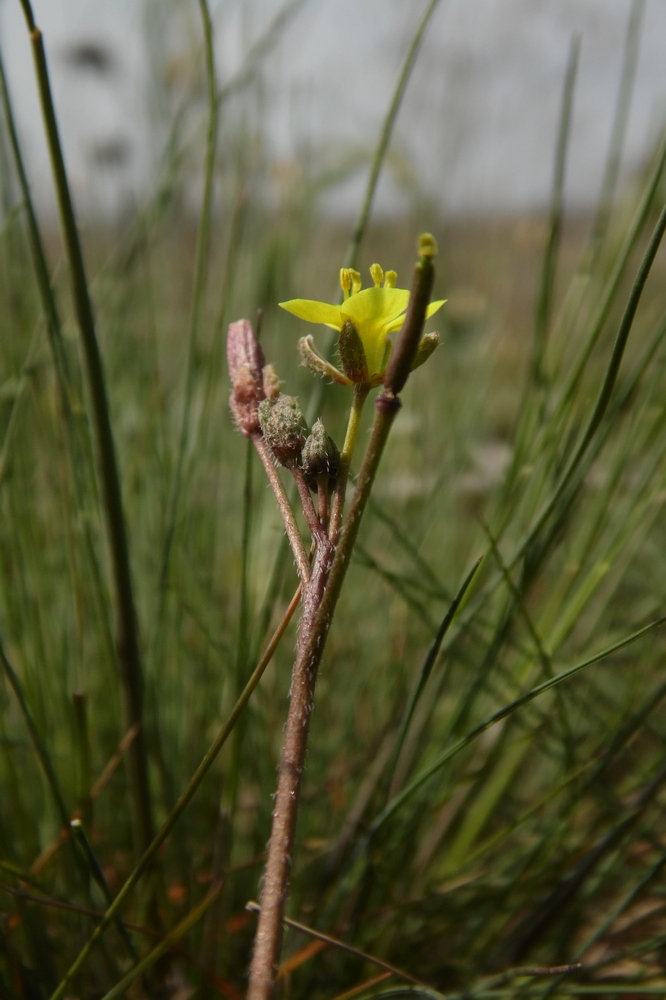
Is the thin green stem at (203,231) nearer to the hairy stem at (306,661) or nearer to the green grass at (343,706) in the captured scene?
the green grass at (343,706)

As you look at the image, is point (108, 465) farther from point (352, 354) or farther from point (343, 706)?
point (343, 706)

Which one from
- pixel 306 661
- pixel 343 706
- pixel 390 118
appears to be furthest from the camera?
pixel 343 706

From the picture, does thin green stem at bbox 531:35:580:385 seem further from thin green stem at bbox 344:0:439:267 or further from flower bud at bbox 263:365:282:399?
flower bud at bbox 263:365:282:399

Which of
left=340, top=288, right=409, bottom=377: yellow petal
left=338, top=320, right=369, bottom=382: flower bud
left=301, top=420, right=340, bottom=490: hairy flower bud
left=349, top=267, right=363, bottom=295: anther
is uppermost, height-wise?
left=349, top=267, right=363, bottom=295: anther

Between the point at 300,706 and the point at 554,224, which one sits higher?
the point at 554,224

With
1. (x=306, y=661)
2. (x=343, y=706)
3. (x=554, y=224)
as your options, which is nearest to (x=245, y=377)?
(x=306, y=661)

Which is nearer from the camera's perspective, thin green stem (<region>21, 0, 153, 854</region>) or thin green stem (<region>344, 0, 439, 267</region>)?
thin green stem (<region>21, 0, 153, 854</region>)

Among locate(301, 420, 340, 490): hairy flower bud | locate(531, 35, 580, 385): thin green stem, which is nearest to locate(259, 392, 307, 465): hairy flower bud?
locate(301, 420, 340, 490): hairy flower bud

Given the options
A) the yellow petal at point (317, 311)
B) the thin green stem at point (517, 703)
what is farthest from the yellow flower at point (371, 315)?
the thin green stem at point (517, 703)
